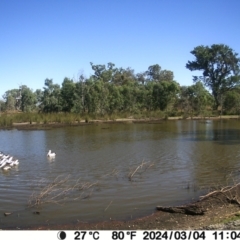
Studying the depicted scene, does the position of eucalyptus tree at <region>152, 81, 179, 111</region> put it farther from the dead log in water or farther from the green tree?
the dead log in water

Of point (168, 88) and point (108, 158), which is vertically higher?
point (168, 88)

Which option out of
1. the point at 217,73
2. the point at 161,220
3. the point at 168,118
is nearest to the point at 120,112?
the point at 168,118

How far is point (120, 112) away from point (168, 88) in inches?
360

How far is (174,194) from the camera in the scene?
32.8 feet

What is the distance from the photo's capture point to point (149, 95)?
5353 centimetres

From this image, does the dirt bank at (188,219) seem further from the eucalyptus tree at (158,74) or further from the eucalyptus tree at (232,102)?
the eucalyptus tree at (158,74)

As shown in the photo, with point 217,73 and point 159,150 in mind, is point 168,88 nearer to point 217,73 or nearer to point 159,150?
point 217,73

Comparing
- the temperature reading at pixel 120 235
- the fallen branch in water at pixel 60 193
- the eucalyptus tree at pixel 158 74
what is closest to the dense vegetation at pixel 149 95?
the eucalyptus tree at pixel 158 74

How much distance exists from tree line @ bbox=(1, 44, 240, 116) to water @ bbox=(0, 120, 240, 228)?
29416mm

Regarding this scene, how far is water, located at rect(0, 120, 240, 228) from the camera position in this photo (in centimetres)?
869

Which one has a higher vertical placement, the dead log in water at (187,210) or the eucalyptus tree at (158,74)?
the eucalyptus tree at (158,74)

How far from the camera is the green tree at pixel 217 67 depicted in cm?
6034

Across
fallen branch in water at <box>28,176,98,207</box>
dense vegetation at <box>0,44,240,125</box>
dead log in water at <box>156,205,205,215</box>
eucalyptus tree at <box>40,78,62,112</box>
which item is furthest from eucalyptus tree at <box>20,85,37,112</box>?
dead log in water at <box>156,205,205,215</box>

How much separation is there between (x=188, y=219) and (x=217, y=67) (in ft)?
189
